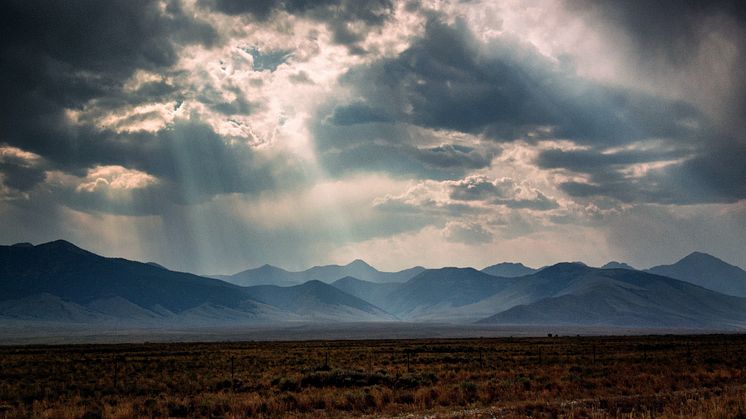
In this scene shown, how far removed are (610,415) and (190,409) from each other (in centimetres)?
1443

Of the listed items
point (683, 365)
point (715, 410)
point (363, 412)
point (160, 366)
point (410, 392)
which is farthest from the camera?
point (160, 366)

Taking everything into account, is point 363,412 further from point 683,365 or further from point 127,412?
point 683,365

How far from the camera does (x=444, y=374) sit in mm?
34938

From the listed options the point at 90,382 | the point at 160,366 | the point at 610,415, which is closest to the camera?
the point at 610,415

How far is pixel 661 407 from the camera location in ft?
63.5

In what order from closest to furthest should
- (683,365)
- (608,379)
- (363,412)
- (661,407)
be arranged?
(661,407)
(363,412)
(608,379)
(683,365)

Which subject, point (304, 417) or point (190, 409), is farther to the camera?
point (190, 409)

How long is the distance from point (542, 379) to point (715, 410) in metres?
14.9

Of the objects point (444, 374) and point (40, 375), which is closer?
point (444, 374)

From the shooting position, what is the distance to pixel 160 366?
47.9 meters

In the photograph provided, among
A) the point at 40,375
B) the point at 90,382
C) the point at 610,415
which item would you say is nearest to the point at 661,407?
the point at 610,415

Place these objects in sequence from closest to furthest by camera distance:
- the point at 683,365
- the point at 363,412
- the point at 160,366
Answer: the point at 363,412
the point at 683,365
the point at 160,366

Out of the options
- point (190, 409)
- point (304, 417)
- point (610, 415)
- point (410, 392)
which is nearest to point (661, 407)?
point (610, 415)

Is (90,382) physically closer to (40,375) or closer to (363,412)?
(40,375)
